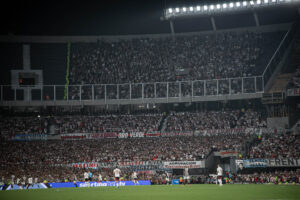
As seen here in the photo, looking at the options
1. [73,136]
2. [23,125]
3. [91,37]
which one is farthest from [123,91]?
[91,37]

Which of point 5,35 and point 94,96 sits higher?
point 5,35

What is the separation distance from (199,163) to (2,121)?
3211 centimetres

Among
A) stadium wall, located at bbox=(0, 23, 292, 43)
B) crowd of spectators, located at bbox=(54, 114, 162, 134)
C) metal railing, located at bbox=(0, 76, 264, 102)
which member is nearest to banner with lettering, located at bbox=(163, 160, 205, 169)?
crowd of spectators, located at bbox=(54, 114, 162, 134)

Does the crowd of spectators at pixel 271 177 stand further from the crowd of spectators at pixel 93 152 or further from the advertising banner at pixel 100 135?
the advertising banner at pixel 100 135

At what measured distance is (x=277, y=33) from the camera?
7056 centimetres

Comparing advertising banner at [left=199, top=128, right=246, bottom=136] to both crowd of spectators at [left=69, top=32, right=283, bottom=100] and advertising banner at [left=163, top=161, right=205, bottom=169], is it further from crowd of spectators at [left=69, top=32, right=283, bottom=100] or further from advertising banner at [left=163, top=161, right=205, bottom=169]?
advertising banner at [left=163, top=161, right=205, bottom=169]

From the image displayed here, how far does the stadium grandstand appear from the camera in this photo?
53125 mm

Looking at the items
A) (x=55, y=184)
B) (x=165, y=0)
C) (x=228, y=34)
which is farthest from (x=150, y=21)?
(x=55, y=184)

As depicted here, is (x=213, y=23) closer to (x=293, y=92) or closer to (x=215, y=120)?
(x=215, y=120)

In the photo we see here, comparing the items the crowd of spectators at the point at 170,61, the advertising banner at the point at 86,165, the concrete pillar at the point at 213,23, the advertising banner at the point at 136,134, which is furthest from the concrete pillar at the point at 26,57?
the concrete pillar at the point at 213,23

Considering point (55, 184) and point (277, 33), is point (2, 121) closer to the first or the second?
point (55, 184)

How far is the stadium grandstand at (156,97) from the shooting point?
53125 millimetres

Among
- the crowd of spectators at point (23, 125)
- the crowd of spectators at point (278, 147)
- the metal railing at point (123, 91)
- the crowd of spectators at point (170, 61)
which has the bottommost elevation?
the crowd of spectators at point (278, 147)

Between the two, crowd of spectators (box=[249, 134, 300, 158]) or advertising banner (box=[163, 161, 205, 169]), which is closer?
crowd of spectators (box=[249, 134, 300, 158])
